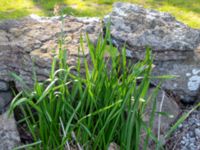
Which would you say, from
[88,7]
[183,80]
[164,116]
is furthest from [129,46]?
[88,7]

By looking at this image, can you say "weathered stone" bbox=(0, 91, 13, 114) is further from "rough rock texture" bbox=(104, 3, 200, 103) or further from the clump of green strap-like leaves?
"rough rock texture" bbox=(104, 3, 200, 103)

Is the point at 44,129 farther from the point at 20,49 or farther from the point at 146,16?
the point at 146,16

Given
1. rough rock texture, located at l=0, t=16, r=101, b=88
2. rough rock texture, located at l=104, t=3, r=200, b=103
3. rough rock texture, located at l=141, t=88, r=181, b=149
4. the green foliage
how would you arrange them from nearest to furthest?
the green foliage, rough rock texture, located at l=141, t=88, r=181, b=149, rough rock texture, located at l=0, t=16, r=101, b=88, rough rock texture, located at l=104, t=3, r=200, b=103

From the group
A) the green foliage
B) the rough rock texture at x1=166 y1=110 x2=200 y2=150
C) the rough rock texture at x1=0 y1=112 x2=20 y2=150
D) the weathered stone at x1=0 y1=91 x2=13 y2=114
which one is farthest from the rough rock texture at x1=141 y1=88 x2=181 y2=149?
the weathered stone at x1=0 y1=91 x2=13 y2=114

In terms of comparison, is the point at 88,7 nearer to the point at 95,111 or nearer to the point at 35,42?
the point at 35,42

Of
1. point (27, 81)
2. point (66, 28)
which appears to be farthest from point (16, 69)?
point (66, 28)

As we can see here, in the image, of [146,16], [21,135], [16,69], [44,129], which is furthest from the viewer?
[146,16]
